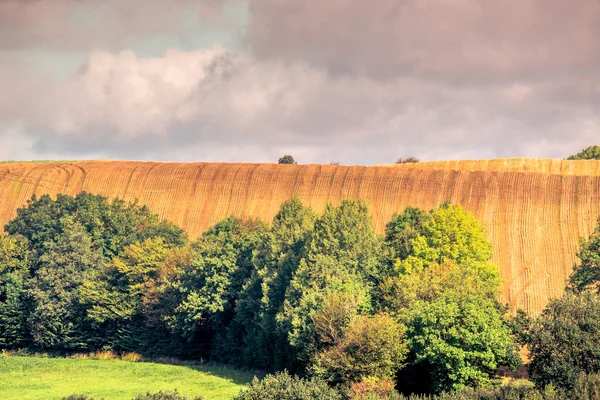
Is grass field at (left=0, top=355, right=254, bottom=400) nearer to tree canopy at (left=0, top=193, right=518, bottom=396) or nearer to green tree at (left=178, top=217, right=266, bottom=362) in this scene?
green tree at (left=178, top=217, right=266, bottom=362)

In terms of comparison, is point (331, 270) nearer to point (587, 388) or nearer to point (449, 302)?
point (449, 302)

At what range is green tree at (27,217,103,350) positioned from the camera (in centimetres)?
10475

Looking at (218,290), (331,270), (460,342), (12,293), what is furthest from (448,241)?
(12,293)

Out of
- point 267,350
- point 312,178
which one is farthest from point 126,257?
point 312,178

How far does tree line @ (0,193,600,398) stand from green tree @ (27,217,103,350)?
0.19m

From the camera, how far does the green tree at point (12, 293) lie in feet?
353

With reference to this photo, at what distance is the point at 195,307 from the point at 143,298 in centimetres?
976

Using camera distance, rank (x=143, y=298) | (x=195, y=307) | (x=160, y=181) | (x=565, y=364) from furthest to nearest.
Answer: (x=160, y=181), (x=143, y=298), (x=195, y=307), (x=565, y=364)

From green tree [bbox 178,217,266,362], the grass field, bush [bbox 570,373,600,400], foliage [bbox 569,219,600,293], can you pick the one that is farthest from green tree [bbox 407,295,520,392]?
green tree [bbox 178,217,266,362]

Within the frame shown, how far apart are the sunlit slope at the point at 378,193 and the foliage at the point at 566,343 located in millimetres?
38953

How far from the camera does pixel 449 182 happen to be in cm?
12938

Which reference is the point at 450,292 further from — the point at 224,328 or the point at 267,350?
the point at 224,328

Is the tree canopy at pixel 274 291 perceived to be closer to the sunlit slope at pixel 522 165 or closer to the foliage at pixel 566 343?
the foliage at pixel 566 343

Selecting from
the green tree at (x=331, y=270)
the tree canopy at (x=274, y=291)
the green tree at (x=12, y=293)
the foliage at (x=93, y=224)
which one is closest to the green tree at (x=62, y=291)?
the tree canopy at (x=274, y=291)
